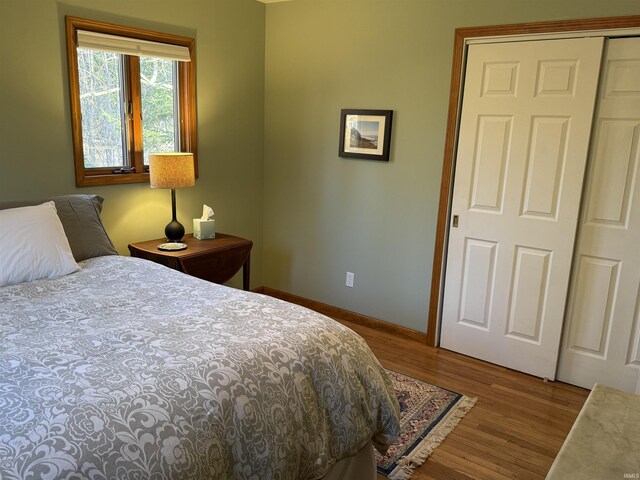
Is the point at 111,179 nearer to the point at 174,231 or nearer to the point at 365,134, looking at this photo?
the point at 174,231

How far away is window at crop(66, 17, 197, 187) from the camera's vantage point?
119 inches

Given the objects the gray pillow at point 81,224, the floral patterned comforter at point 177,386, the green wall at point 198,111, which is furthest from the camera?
the green wall at point 198,111

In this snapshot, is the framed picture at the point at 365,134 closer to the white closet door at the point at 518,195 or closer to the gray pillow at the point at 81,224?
the white closet door at the point at 518,195

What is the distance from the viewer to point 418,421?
8.68ft

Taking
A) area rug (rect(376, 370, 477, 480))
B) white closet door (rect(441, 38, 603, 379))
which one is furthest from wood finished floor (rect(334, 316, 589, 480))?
white closet door (rect(441, 38, 603, 379))

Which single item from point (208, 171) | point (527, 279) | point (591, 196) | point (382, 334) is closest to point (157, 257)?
point (208, 171)

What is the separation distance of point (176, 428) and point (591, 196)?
8.35ft

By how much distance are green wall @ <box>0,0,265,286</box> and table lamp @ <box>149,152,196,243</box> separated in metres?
0.27

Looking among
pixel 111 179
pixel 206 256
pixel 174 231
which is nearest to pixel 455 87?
pixel 206 256

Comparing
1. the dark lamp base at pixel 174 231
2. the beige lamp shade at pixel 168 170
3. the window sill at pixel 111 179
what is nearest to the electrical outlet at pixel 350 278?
the dark lamp base at pixel 174 231

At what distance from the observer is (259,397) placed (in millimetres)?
1538

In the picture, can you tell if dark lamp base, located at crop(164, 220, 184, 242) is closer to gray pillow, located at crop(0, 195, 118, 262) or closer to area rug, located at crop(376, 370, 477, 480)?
gray pillow, located at crop(0, 195, 118, 262)

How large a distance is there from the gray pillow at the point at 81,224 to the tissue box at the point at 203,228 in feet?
2.58

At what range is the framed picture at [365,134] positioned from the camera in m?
3.52
